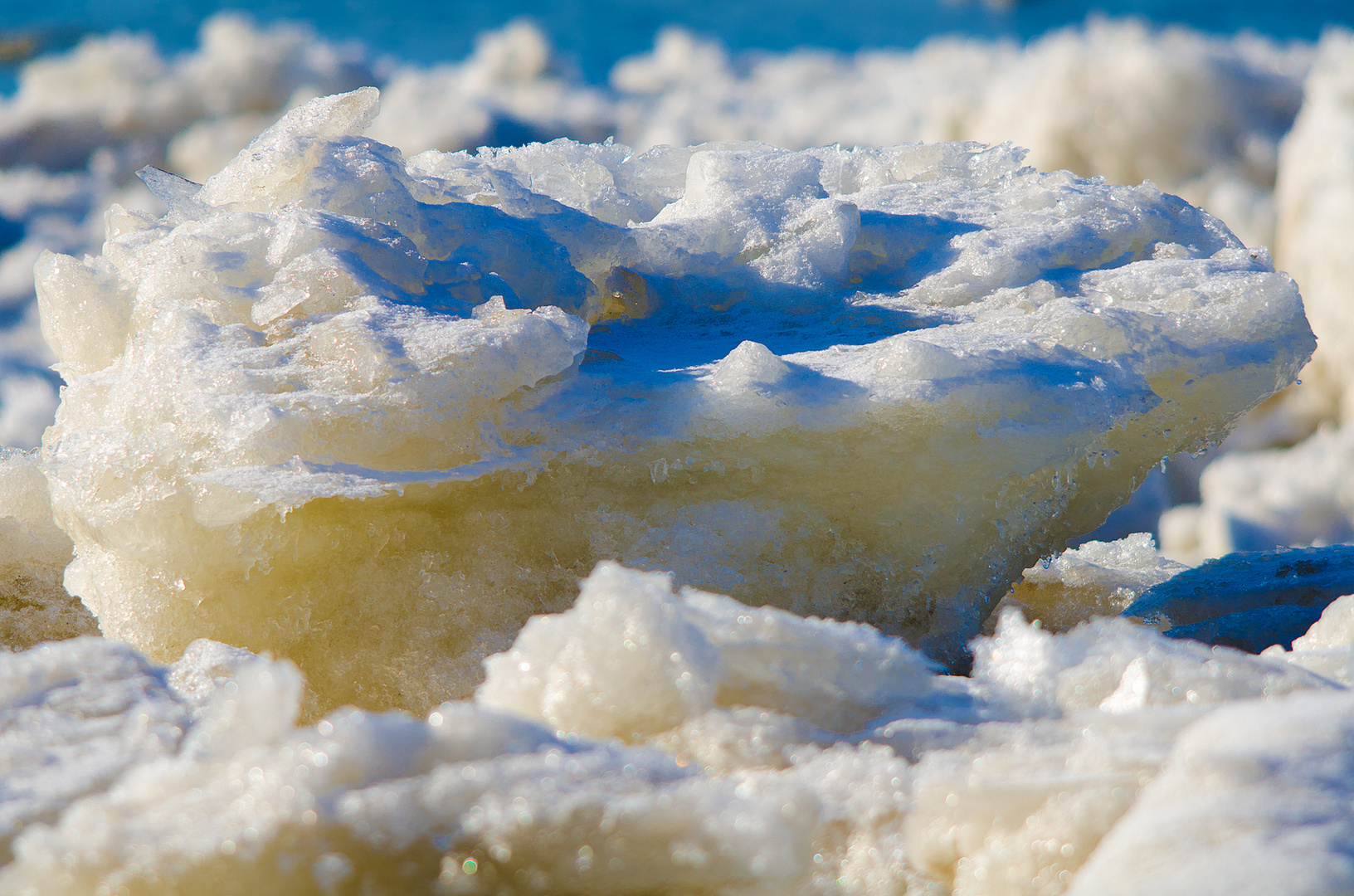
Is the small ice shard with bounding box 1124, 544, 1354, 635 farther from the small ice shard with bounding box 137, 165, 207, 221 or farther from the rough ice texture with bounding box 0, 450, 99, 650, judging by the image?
the rough ice texture with bounding box 0, 450, 99, 650

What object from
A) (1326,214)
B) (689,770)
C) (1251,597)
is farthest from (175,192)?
(1326,214)

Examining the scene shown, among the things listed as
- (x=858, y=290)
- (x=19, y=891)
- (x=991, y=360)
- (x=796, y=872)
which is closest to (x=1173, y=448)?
(x=991, y=360)

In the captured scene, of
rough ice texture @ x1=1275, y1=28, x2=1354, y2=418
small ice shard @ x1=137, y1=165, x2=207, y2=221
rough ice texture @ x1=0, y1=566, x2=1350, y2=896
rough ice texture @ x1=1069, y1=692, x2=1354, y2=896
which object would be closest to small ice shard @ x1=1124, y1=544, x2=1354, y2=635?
rough ice texture @ x1=0, y1=566, x2=1350, y2=896

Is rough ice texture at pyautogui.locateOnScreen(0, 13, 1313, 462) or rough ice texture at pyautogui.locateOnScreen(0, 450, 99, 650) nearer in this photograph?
rough ice texture at pyautogui.locateOnScreen(0, 450, 99, 650)

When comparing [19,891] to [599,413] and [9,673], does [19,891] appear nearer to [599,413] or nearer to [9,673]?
[9,673]

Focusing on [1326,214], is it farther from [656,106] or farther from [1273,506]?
[656,106]

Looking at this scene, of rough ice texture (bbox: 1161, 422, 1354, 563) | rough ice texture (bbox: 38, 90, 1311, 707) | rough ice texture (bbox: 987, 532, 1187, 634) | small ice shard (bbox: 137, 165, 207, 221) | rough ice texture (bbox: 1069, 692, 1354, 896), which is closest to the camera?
rough ice texture (bbox: 1069, 692, 1354, 896)
